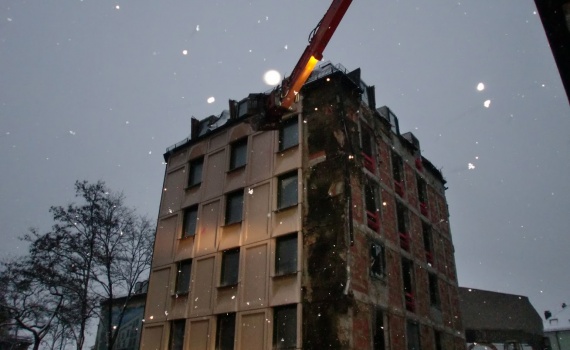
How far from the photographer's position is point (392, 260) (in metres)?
18.4

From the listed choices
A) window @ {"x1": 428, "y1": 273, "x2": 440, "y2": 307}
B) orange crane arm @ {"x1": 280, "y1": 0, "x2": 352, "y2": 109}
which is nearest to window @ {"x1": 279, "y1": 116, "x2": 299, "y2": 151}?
orange crane arm @ {"x1": 280, "y1": 0, "x2": 352, "y2": 109}

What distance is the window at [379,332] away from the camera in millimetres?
15719

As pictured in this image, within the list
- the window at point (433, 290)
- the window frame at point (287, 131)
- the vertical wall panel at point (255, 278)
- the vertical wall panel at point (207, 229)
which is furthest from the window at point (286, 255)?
the window at point (433, 290)

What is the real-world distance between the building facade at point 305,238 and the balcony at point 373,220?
0.09 m

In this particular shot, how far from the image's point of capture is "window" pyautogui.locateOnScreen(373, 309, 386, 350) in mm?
15719

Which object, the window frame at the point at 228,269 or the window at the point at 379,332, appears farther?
the window frame at the point at 228,269

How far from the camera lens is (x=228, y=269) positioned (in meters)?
18.8

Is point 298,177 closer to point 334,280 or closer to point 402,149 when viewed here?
point 334,280

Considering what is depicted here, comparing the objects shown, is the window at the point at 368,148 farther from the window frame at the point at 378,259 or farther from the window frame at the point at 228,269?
the window frame at the point at 228,269

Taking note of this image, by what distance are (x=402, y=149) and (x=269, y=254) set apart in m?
10.0

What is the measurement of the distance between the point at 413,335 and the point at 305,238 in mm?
6427

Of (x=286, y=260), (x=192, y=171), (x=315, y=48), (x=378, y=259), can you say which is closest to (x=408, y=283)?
(x=378, y=259)

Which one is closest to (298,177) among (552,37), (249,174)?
(249,174)

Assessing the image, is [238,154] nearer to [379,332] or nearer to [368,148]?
[368,148]
